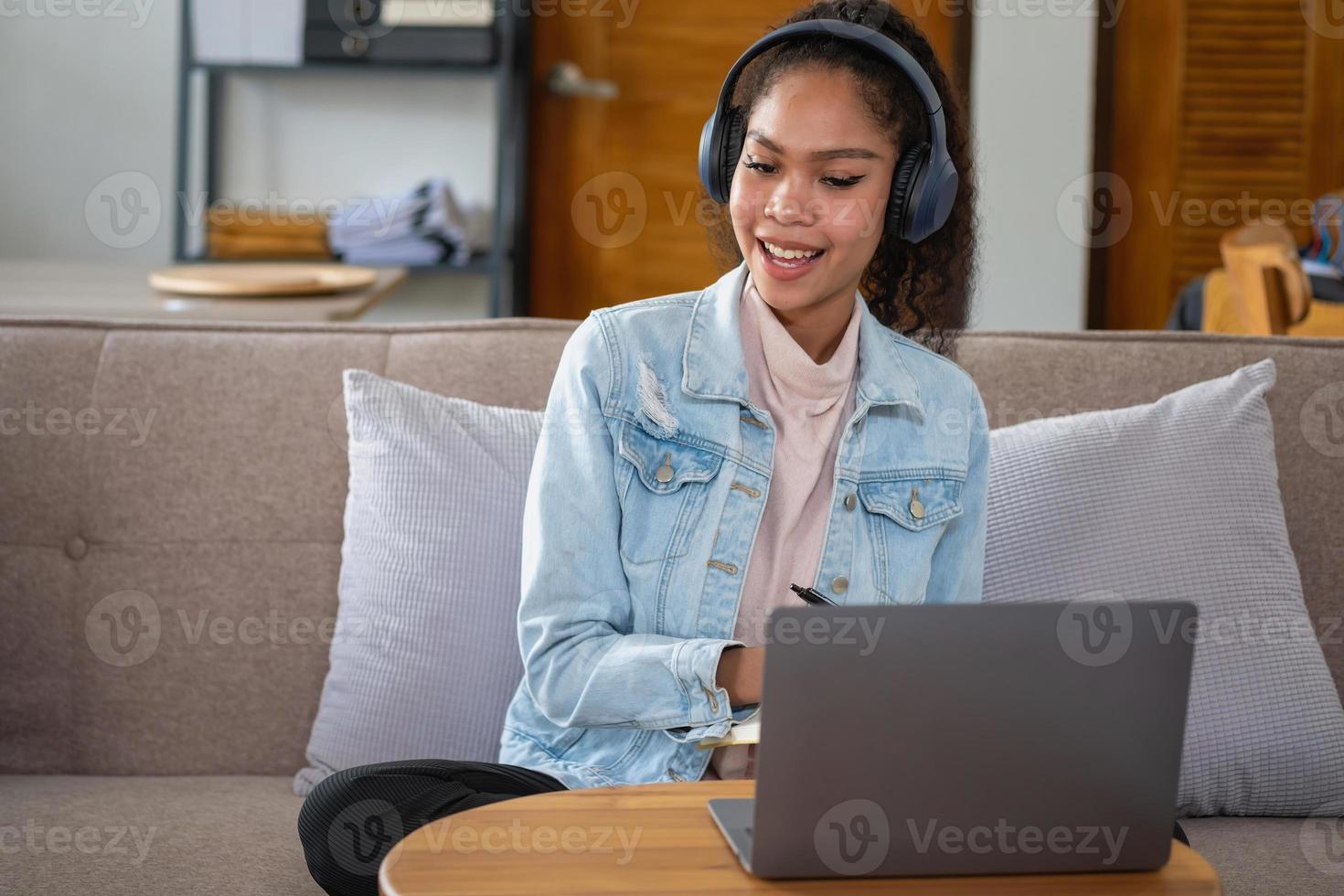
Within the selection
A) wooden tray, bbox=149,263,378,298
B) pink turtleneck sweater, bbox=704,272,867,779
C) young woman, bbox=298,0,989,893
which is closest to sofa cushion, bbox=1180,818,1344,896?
young woman, bbox=298,0,989,893

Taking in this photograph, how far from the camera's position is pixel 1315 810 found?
1.37 m

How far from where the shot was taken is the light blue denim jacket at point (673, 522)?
1.08 meters

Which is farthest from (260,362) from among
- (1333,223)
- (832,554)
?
(1333,223)

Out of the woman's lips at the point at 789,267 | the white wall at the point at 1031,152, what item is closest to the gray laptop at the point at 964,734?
the woman's lips at the point at 789,267

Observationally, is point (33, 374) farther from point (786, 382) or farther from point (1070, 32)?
point (1070, 32)

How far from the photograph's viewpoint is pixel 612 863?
763 millimetres

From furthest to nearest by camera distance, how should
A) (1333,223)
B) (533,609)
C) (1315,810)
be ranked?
1. (1333,223)
2. (1315,810)
3. (533,609)

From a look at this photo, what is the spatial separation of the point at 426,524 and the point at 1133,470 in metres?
0.71
